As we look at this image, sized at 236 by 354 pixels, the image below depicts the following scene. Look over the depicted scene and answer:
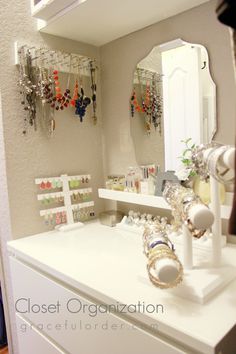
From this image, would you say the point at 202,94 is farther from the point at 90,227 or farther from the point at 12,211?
the point at 12,211

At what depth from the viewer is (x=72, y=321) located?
0.87 metres

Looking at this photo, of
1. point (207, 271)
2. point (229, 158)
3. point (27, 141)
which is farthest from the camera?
point (27, 141)

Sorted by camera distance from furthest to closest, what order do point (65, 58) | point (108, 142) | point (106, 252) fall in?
point (108, 142)
point (65, 58)
point (106, 252)

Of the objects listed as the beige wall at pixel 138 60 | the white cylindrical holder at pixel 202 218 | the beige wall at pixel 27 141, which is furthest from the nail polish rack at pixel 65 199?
the white cylindrical holder at pixel 202 218

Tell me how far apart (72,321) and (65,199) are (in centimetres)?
58

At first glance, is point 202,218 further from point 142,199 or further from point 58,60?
point 58,60

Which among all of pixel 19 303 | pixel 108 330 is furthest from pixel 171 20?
pixel 19 303

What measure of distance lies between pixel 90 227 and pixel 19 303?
0.44 meters

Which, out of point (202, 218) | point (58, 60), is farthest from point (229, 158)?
point (58, 60)

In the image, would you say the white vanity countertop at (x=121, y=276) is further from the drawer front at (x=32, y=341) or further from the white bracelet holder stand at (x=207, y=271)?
the drawer front at (x=32, y=341)

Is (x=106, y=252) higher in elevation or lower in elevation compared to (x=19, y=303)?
higher

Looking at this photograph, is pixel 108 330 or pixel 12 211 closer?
pixel 108 330

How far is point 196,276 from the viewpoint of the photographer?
0.76m

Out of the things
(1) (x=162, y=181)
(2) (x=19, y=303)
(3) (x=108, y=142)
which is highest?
(3) (x=108, y=142)
